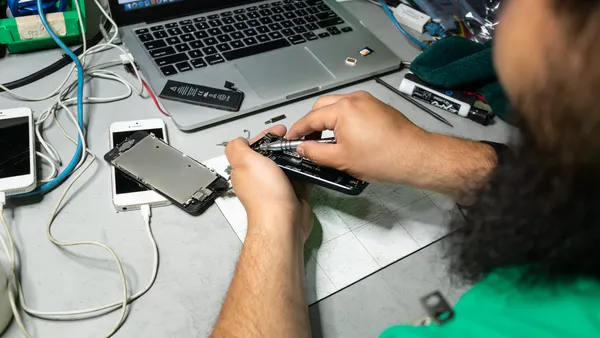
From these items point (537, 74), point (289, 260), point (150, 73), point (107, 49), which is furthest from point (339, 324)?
point (107, 49)

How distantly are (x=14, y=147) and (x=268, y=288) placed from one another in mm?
420

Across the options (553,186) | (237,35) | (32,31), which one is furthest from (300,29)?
(553,186)

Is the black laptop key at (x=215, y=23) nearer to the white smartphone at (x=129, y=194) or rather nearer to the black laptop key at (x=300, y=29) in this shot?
the black laptop key at (x=300, y=29)

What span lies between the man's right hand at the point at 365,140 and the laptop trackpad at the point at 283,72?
147 millimetres

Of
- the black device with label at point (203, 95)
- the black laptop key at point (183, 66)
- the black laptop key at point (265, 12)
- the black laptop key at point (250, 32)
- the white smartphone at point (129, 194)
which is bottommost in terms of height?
the white smartphone at point (129, 194)

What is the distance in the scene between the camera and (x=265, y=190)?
0.65 m

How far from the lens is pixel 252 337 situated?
0.54 metres

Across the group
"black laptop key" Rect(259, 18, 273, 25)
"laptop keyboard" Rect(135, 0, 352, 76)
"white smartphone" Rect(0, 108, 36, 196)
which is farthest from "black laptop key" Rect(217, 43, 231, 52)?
"white smartphone" Rect(0, 108, 36, 196)

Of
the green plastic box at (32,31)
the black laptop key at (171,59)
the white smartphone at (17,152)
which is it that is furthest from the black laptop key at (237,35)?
the white smartphone at (17,152)

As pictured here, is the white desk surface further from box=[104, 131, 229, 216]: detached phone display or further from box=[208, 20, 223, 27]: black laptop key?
box=[208, 20, 223, 27]: black laptop key

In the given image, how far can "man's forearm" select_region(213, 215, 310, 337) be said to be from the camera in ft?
1.80

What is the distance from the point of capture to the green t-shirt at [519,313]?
39 cm

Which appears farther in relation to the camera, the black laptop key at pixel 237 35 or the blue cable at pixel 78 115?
the black laptop key at pixel 237 35

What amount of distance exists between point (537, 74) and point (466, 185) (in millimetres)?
304
